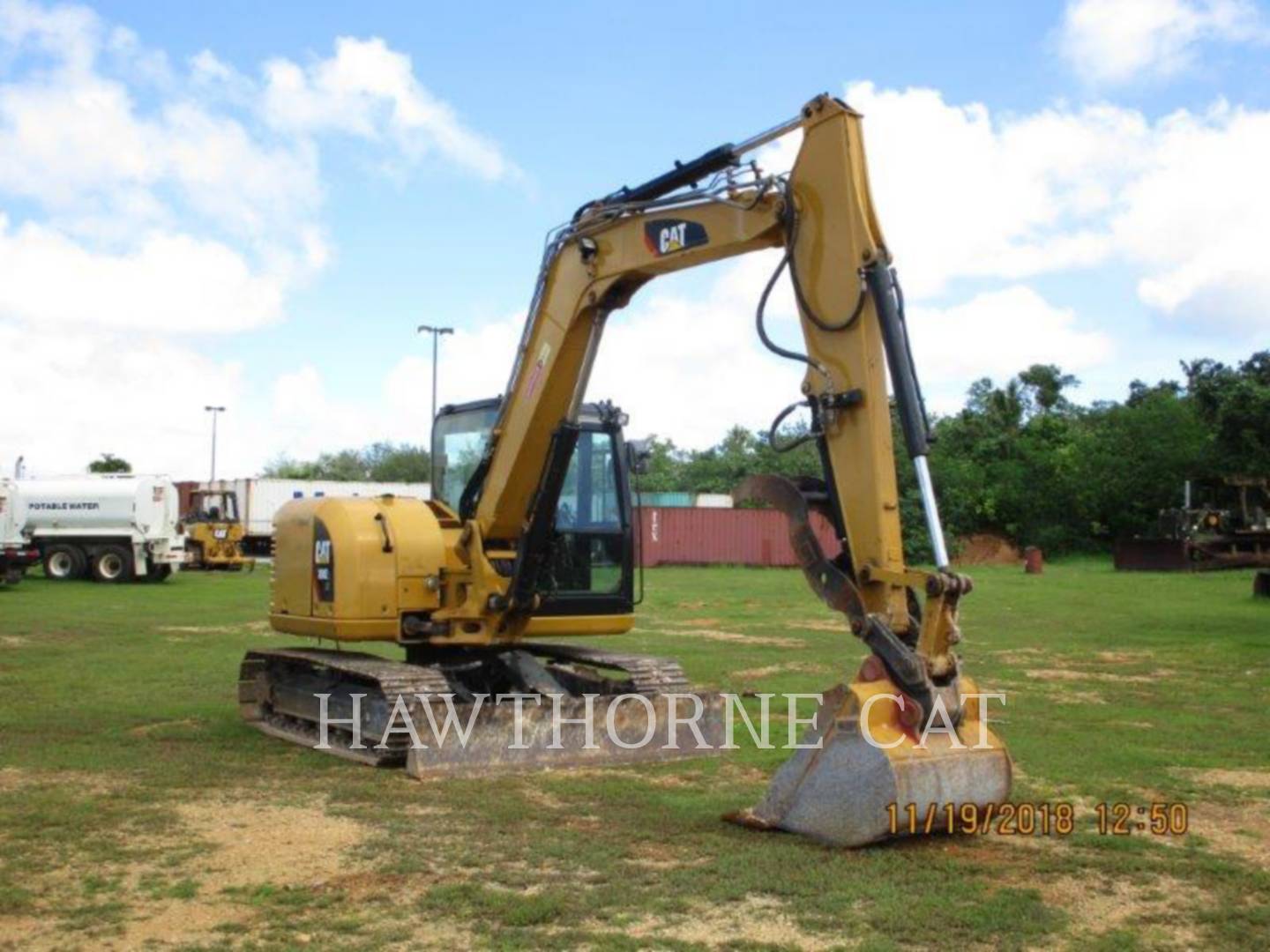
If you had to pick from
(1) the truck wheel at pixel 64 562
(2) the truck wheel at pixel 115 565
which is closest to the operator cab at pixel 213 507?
(1) the truck wheel at pixel 64 562

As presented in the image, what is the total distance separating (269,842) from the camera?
24.7 feet

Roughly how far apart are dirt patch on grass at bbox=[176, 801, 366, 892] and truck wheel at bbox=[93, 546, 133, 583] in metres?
27.6

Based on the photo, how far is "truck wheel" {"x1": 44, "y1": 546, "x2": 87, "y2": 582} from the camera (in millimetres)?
34781

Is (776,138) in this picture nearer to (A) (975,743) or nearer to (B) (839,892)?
(A) (975,743)

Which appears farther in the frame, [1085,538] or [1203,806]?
[1085,538]

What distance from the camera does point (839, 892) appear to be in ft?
20.9

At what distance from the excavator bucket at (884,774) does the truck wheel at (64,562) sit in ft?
101

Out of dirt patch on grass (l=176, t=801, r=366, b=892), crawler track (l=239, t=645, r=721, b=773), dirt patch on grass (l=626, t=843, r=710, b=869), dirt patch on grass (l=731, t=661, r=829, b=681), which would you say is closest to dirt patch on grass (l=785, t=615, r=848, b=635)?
→ dirt patch on grass (l=731, t=661, r=829, b=681)

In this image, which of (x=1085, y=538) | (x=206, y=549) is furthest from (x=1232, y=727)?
(x=1085, y=538)

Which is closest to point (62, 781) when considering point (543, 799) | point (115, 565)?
point (543, 799)

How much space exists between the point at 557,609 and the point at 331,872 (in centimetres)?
409

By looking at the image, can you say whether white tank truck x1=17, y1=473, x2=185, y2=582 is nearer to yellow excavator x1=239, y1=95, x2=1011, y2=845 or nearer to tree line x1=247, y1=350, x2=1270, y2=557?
tree line x1=247, y1=350, x2=1270, y2=557

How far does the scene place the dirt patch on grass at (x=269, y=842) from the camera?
682 centimetres

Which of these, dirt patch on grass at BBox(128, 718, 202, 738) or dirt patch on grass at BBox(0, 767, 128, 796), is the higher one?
dirt patch on grass at BBox(128, 718, 202, 738)
